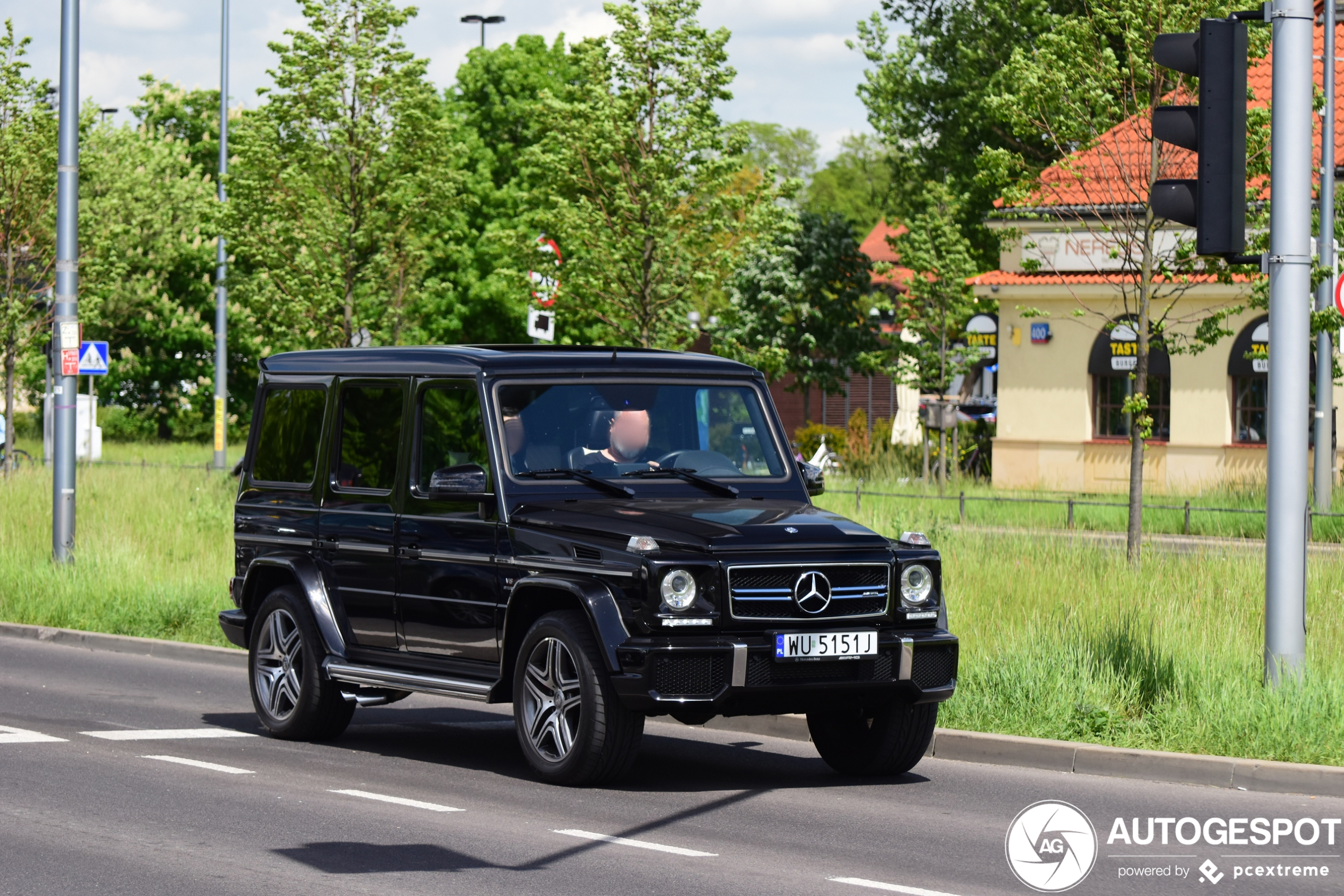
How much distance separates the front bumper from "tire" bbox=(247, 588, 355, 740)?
263 centimetres

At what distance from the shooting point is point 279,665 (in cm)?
1096

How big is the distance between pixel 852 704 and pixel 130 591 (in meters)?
9.53

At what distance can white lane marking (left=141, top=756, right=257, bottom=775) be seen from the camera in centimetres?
959

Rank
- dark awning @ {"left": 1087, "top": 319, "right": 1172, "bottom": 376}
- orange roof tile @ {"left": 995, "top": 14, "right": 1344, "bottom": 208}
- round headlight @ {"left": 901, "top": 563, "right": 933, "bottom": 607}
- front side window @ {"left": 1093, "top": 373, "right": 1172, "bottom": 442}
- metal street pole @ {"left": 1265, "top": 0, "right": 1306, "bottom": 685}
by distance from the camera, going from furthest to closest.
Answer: front side window @ {"left": 1093, "top": 373, "right": 1172, "bottom": 442}, dark awning @ {"left": 1087, "top": 319, "right": 1172, "bottom": 376}, orange roof tile @ {"left": 995, "top": 14, "right": 1344, "bottom": 208}, metal street pole @ {"left": 1265, "top": 0, "right": 1306, "bottom": 685}, round headlight @ {"left": 901, "top": 563, "right": 933, "bottom": 607}

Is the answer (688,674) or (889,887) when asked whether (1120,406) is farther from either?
(889,887)

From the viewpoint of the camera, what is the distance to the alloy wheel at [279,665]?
10789 mm

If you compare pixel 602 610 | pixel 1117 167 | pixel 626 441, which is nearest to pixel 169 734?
pixel 626 441

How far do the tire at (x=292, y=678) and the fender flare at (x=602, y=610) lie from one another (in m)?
2.21

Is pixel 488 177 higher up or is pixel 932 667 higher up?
pixel 488 177

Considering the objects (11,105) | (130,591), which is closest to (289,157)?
(11,105)

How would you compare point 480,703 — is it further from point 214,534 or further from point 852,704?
point 214,534

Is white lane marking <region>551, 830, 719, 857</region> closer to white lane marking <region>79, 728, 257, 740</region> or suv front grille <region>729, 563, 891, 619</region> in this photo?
suv front grille <region>729, 563, 891, 619</region>

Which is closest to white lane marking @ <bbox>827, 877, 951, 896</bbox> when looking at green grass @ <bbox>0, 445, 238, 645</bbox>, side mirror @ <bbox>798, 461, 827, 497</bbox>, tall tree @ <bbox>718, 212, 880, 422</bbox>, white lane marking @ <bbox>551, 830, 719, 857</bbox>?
white lane marking @ <bbox>551, 830, 719, 857</bbox>

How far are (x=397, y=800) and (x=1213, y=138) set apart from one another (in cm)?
530
